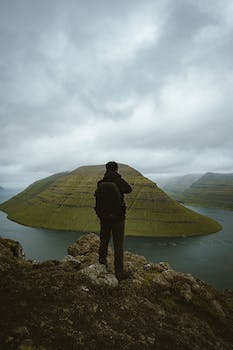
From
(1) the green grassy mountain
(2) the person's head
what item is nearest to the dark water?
(1) the green grassy mountain

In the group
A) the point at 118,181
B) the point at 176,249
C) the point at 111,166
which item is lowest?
the point at 176,249

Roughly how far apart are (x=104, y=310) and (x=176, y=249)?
372ft

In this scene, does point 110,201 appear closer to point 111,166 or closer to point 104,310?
point 111,166

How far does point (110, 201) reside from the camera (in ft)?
33.8

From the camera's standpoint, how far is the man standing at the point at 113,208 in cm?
1027

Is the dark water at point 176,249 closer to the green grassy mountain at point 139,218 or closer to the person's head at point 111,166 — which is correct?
the green grassy mountain at point 139,218

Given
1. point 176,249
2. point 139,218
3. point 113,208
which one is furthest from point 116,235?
point 139,218

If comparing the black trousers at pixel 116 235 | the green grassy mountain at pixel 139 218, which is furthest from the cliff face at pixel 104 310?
the green grassy mountain at pixel 139 218

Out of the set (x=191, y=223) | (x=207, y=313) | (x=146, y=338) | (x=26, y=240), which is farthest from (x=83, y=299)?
(x=191, y=223)

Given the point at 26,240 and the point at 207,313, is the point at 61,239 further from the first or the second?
the point at 207,313

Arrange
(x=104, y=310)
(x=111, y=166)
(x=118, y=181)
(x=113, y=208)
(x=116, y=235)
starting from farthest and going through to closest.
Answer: (x=111, y=166)
(x=118, y=181)
(x=116, y=235)
(x=113, y=208)
(x=104, y=310)

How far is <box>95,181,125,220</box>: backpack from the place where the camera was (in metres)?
10.2

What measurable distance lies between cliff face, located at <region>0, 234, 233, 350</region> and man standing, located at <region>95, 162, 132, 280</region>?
1.14 metres

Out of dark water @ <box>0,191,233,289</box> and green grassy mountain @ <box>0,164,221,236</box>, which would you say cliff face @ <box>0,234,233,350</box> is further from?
green grassy mountain @ <box>0,164,221,236</box>
